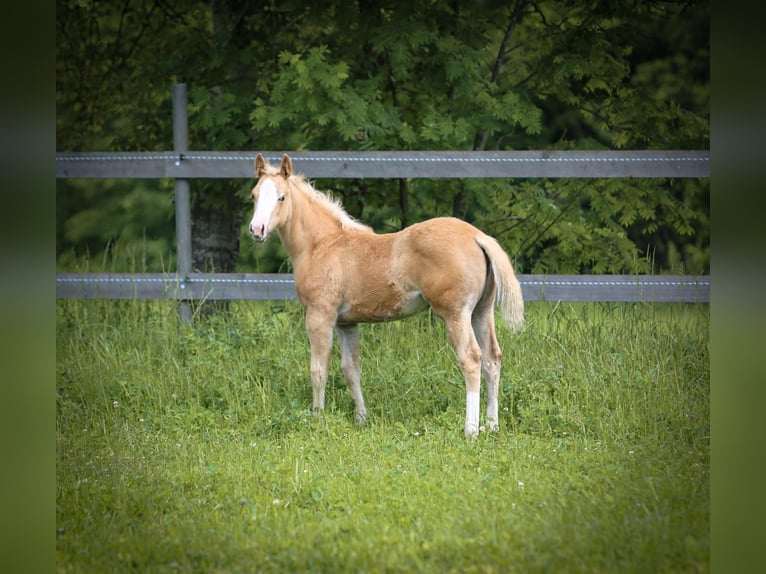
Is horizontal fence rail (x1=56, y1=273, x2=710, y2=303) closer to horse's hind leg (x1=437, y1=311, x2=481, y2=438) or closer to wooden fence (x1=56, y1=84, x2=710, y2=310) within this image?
wooden fence (x1=56, y1=84, x2=710, y2=310)

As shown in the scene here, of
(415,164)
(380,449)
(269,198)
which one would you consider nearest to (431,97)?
(415,164)

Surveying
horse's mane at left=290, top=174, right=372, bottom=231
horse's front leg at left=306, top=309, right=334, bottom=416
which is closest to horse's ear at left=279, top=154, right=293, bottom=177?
horse's mane at left=290, top=174, right=372, bottom=231

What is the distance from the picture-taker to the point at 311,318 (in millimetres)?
6012

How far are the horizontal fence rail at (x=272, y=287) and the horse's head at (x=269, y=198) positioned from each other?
4.21 ft

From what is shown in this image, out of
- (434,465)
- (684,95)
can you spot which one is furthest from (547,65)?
(684,95)

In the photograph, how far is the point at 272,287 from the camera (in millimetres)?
7410

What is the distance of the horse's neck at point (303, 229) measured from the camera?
6254 millimetres

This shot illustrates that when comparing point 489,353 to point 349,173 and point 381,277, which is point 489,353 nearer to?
point 381,277

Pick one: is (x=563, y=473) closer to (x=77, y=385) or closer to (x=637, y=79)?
(x=77, y=385)

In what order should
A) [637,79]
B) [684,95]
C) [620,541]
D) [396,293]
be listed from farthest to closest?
1. [684,95]
2. [637,79]
3. [396,293]
4. [620,541]

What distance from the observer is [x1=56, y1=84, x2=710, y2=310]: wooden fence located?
7.07 metres

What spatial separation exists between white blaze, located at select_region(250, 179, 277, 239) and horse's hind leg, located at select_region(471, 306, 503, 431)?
1.61m

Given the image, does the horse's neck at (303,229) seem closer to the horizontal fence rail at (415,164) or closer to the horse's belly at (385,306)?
the horse's belly at (385,306)
